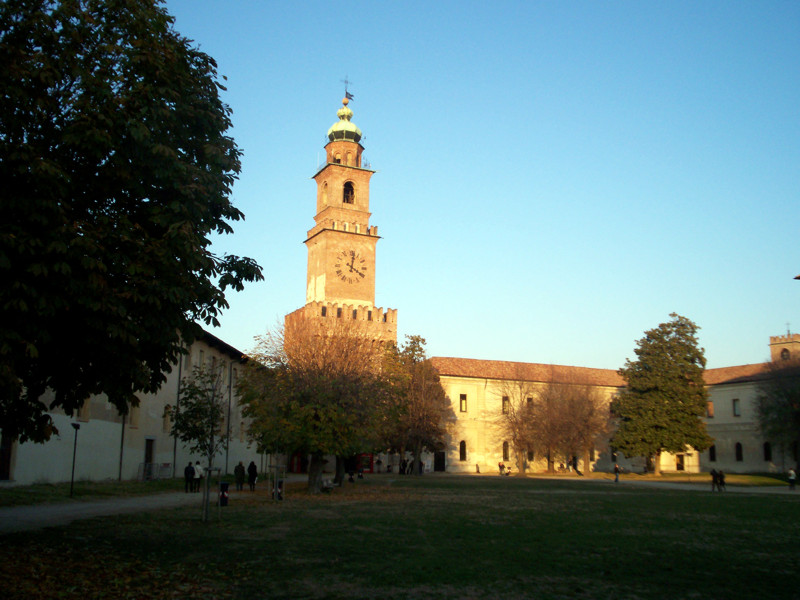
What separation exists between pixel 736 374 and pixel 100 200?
77.5 meters

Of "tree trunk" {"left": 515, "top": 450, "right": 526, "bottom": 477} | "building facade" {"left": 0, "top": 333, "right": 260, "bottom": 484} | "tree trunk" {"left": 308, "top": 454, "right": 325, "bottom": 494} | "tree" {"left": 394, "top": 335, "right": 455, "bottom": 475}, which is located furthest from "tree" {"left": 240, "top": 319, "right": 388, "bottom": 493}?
"tree trunk" {"left": 515, "top": 450, "right": 526, "bottom": 477}

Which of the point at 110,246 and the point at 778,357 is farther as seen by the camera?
the point at 778,357

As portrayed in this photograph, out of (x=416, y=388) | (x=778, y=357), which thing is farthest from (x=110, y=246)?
(x=778, y=357)

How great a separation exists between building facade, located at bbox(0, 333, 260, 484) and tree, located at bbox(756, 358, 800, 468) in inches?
1627

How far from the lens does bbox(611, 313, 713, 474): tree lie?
6094 cm

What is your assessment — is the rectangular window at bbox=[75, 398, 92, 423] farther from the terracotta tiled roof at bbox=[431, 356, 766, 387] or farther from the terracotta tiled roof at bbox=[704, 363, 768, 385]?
the terracotta tiled roof at bbox=[704, 363, 768, 385]

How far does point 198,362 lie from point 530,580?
1317 inches

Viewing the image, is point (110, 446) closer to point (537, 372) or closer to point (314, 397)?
point (314, 397)

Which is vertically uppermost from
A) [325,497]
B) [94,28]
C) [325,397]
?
[94,28]

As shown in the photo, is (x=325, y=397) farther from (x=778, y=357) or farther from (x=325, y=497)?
(x=778, y=357)

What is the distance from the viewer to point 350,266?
2756 inches

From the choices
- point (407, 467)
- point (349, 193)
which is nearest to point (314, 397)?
point (407, 467)

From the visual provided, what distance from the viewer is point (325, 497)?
27906mm

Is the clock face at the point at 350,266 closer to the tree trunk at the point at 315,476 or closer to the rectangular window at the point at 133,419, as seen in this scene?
the rectangular window at the point at 133,419
